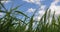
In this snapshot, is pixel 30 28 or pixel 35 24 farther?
pixel 35 24

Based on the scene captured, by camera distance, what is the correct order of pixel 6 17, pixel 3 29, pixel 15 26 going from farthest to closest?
1. pixel 15 26
2. pixel 6 17
3. pixel 3 29

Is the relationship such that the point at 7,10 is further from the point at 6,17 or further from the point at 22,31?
the point at 22,31

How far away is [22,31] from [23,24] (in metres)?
0.25

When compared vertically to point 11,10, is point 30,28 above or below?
below

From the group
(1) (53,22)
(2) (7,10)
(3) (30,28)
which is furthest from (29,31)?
(1) (53,22)

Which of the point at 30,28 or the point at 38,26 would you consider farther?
the point at 38,26

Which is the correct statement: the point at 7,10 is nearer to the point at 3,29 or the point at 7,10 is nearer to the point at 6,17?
the point at 6,17

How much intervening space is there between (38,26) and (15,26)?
1.20 feet

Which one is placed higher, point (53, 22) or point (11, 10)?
point (11, 10)

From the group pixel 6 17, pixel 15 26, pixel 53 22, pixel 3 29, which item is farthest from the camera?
pixel 53 22

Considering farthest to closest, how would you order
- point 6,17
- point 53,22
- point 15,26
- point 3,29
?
Answer: point 53,22 → point 15,26 → point 6,17 → point 3,29

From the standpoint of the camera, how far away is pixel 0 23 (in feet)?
8.15

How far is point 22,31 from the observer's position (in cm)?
247

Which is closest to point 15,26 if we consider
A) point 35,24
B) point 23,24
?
point 23,24
